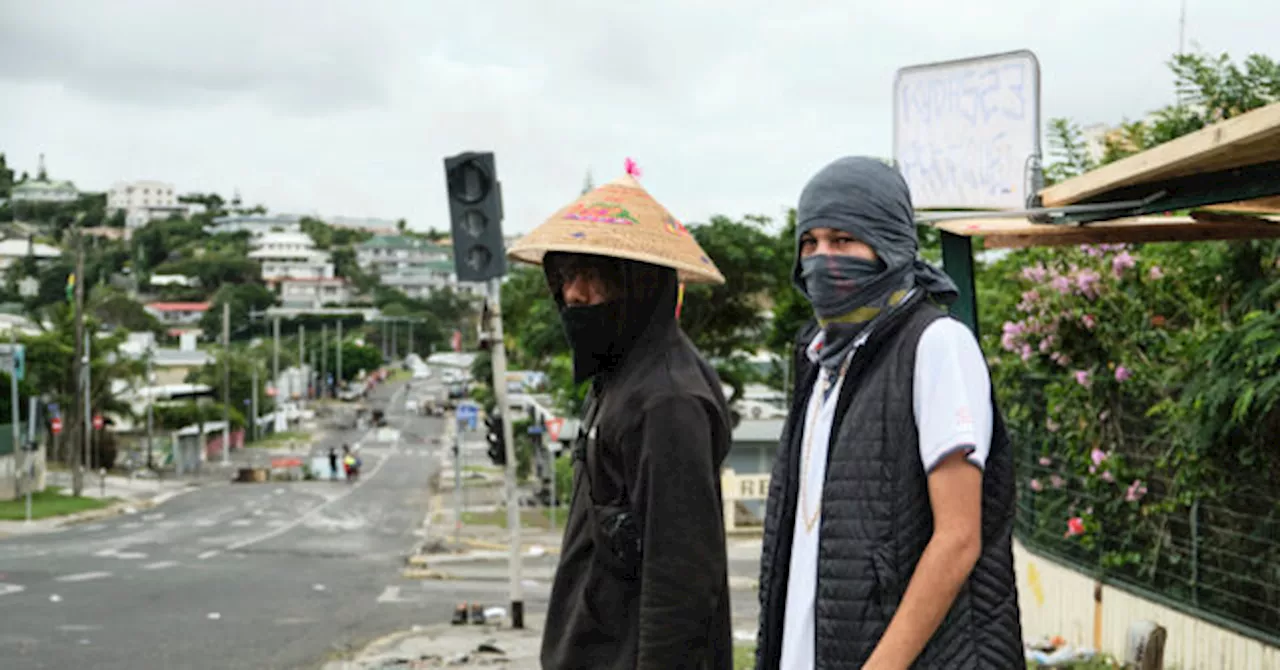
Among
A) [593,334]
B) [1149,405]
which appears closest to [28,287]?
[1149,405]

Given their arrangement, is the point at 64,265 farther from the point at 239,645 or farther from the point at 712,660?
the point at 712,660

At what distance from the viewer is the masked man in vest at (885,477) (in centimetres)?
275

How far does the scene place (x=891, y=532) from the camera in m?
2.81

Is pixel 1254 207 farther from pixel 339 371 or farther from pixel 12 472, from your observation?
pixel 339 371

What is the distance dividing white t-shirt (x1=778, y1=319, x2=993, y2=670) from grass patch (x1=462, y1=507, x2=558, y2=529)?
31.7m

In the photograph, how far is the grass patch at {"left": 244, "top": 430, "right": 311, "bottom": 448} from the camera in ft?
261

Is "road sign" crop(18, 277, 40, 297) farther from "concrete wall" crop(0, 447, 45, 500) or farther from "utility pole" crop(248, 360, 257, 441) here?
"concrete wall" crop(0, 447, 45, 500)

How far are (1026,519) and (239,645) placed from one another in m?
7.24

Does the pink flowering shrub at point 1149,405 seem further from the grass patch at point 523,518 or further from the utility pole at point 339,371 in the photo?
the utility pole at point 339,371

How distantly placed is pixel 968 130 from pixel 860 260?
1456 millimetres


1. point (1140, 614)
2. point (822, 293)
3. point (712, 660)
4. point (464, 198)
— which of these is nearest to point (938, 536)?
point (822, 293)

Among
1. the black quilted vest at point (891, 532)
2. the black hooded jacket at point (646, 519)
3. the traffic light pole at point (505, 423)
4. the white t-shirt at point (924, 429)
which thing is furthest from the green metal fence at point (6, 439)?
the black quilted vest at point (891, 532)

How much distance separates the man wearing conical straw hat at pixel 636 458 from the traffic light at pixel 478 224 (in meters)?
9.66

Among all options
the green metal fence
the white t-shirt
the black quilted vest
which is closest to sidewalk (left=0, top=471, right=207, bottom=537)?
the green metal fence
